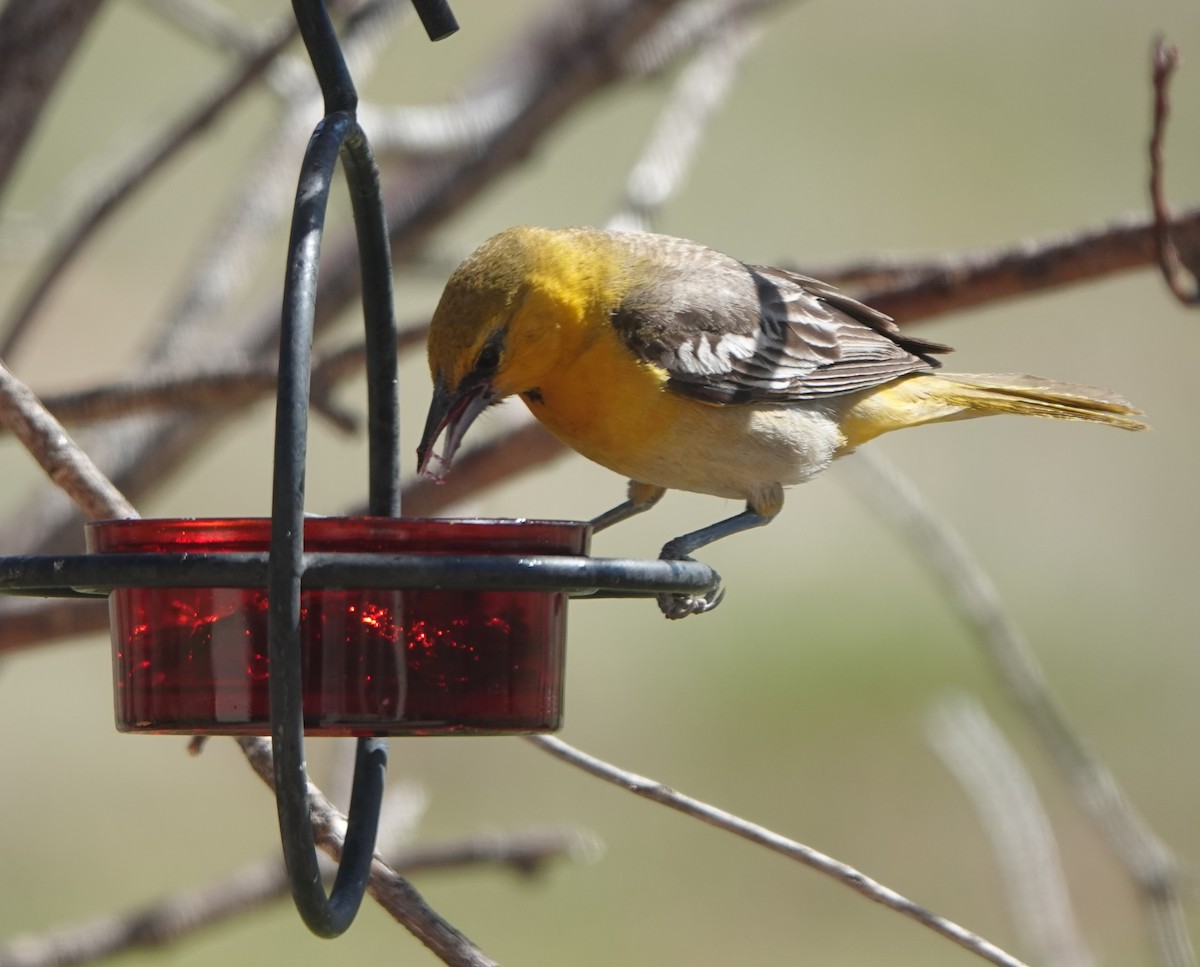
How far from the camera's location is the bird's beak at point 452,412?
Result: 3150mm

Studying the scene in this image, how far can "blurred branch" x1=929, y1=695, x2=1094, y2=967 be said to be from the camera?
3342mm

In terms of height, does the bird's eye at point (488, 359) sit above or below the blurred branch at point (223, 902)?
above

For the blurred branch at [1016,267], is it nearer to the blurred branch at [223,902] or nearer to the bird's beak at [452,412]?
the bird's beak at [452,412]

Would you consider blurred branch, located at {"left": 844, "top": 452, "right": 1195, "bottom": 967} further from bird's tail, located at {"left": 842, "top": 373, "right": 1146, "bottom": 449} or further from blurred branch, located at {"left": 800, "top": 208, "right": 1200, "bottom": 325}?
blurred branch, located at {"left": 800, "top": 208, "right": 1200, "bottom": 325}

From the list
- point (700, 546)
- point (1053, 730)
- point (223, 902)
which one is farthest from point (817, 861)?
point (223, 902)

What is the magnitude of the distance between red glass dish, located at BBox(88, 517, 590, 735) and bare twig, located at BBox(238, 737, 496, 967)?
0.13 metres

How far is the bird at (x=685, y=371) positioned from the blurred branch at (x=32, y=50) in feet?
2.88

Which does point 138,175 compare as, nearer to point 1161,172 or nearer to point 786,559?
point 1161,172

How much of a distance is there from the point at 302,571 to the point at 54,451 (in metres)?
0.67

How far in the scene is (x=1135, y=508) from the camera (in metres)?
9.73

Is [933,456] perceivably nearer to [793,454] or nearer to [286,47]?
[793,454]

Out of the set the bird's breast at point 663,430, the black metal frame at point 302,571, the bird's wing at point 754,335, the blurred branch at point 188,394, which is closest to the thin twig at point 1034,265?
the bird's wing at point 754,335

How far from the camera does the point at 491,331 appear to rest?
11.0 feet

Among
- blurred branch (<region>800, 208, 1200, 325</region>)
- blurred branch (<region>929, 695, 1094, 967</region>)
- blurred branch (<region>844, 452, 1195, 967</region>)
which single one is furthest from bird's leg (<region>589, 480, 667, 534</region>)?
blurred branch (<region>929, 695, 1094, 967</region>)
